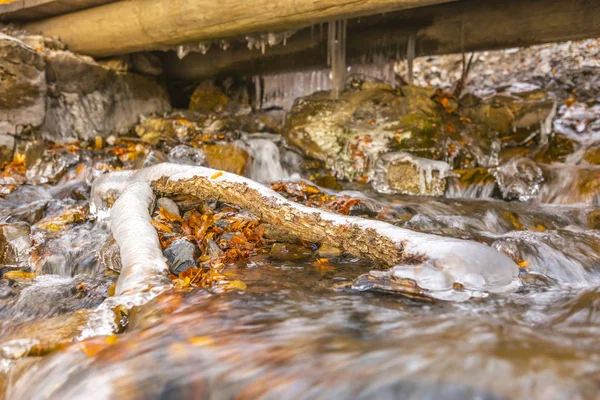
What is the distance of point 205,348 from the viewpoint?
1.58 m

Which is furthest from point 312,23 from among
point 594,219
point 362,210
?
point 594,219

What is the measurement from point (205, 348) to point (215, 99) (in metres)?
8.60

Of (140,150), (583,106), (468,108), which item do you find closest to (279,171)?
(140,150)

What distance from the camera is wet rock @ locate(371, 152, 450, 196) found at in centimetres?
596

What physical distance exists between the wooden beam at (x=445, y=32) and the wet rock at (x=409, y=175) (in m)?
2.33

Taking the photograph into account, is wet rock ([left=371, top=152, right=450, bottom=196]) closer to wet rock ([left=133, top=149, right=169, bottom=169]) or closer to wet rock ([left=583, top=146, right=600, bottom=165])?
wet rock ([left=583, top=146, right=600, bottom=165])

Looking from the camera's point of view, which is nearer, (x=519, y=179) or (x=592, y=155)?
(x=519, y=179)

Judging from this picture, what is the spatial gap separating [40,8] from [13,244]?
4609 millimetres

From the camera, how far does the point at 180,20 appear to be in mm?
5406

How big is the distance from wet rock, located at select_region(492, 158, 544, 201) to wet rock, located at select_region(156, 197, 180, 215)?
15.6 ft

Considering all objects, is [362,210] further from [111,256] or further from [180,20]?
[180,20]

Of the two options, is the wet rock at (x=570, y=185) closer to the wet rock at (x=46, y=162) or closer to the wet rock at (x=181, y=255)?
the wet rock at (x=181, y=255)

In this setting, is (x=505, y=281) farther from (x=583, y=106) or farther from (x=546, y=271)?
(x=583, y=106)

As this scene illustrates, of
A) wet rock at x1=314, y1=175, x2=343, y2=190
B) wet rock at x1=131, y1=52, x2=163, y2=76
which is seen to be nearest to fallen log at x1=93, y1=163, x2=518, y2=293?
wet rock at x1=314, y1=175, x2=343, y2=190
